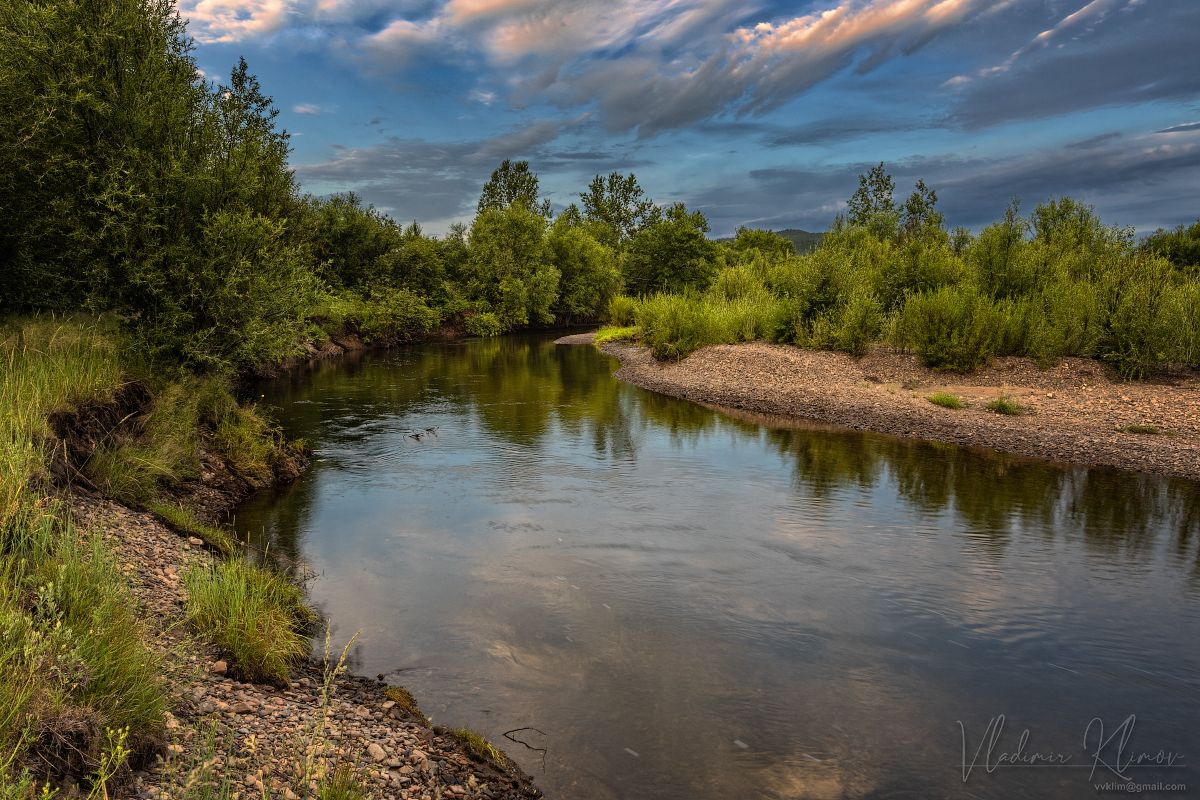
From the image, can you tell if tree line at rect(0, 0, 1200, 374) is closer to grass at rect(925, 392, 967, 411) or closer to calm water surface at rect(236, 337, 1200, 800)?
grass at rect(925, 392, 967, 411)

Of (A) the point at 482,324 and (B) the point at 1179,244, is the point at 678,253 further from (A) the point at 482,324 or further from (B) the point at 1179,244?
(B) the point at 1179,244

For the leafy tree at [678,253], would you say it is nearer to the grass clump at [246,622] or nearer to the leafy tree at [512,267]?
the leafy tree at [512,267]

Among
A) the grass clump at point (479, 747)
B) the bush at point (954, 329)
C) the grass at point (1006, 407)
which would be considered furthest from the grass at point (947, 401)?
the grass clump at point (479, 747)

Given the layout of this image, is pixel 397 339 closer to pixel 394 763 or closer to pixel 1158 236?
pixel 394 763

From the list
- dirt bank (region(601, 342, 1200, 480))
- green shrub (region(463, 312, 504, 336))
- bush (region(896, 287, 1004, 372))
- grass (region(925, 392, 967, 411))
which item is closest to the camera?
dirt bank (region(601, 342, 1200, 480))

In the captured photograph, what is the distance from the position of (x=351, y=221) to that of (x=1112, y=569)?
60.9 m

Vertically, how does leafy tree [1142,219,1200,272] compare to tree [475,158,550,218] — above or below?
below

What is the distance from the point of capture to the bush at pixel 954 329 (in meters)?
25.4

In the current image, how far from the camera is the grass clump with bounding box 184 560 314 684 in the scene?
7.30 meters

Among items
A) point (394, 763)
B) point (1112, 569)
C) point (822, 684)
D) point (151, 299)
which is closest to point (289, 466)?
point (151, 299)

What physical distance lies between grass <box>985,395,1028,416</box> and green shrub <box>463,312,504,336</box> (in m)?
49.9

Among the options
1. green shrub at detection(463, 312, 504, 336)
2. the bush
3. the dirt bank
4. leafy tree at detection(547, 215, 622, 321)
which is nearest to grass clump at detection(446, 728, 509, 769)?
the dirt bank

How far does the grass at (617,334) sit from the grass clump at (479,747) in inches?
1815

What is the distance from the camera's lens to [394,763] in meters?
6.04
